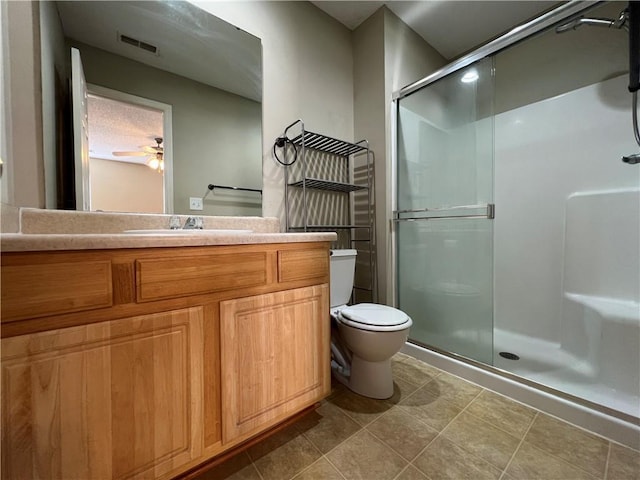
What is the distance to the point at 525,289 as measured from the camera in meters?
1.98

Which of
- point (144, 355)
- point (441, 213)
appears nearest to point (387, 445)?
A: point (144, 355)

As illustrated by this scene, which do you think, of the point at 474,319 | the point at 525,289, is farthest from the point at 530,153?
the point at 474,319

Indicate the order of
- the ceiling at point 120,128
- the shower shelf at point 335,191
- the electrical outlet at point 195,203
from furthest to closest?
the shower shelf at point 335,191
the electrical outlet at point 195,203
the ceiling at point 120,128

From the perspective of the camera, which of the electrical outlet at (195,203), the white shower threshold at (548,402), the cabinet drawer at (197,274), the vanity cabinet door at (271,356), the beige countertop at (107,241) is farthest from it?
the electrical outlet at (195,203)

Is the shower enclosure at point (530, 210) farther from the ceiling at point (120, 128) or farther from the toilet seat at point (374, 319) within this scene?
the ceiling at point (120, 128)

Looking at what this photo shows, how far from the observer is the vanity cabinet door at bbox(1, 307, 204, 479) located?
617 mm

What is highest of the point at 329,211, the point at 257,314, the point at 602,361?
the point at 329,211

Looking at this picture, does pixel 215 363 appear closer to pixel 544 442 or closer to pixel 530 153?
pixel 544 442

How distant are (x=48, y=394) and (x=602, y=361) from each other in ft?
8.02

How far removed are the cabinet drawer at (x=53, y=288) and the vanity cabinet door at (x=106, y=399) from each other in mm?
58

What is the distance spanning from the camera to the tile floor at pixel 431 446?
96cm

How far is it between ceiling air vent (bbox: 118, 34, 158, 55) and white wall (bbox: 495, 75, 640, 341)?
2.45m

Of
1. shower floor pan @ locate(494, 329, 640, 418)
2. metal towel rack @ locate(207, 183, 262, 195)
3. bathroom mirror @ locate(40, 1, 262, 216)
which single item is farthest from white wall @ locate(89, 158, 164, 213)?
shower floor pan @ locate(494, 329, 640, 418)

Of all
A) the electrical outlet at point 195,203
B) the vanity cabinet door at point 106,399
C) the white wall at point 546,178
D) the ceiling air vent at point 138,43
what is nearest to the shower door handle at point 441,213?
the white wall at point 546,178
